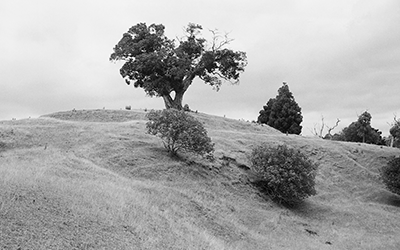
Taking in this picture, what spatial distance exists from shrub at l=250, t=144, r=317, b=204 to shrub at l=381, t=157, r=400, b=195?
978 centimetres

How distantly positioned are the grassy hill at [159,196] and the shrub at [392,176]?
124 centimetres

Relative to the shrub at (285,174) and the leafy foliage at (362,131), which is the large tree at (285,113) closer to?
the leafy foliage at (362,131)

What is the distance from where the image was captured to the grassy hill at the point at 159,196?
483 inches

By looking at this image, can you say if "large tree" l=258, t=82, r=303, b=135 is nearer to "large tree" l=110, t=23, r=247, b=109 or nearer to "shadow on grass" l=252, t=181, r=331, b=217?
"large tree" l=110, t=23, r=247, b=109

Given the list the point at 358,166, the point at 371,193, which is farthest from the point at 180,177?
the point at 358,166

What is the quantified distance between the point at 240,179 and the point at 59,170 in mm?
14569

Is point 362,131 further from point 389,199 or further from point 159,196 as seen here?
point 159,196

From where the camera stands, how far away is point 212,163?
102 ft

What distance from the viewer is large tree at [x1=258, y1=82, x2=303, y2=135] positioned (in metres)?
65.2

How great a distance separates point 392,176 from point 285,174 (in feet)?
43.5

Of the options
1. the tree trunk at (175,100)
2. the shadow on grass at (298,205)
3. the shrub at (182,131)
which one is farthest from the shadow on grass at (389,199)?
the tree trunk at (175,100)

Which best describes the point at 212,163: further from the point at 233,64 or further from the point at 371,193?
the point at 233,64

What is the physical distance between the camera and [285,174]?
2902 cm

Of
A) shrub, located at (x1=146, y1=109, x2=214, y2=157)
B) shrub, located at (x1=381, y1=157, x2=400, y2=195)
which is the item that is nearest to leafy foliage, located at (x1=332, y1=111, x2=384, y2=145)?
shrub, located at (x1=381, y1=157, x2=400, y2=195)
